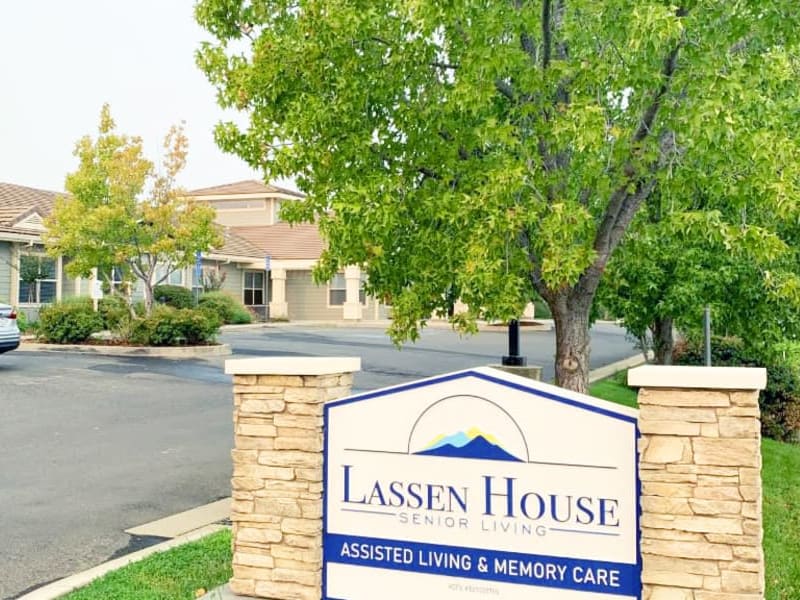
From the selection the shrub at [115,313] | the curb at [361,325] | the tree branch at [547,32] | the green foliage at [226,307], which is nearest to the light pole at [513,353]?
the tree branch at [547,32]

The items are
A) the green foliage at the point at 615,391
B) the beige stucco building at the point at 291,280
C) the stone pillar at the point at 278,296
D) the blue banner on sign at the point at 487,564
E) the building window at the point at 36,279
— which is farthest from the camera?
the stone pillar at the point at 278,296

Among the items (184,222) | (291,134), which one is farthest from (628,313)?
(184,222)

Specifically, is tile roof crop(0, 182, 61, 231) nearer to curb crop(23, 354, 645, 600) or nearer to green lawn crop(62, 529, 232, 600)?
curb crop(23, 354, 645, 600)

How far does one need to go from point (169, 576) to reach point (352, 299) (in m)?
32.0

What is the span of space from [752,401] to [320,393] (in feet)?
7.38

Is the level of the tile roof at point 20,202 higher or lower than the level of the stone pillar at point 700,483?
higher

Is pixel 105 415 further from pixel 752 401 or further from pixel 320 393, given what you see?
pixel 752 401

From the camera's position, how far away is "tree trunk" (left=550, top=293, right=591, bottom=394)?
22.3ft

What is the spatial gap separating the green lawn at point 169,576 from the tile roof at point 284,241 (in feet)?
Result: 103

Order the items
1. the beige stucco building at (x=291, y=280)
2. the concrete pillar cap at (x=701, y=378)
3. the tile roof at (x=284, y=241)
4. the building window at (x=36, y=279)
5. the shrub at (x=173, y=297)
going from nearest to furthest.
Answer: the concrete pillar cap at (x=701, y=378), the building window at (x=36, y=279), the shrub at (x=173, y=297), the beige stucco building at (x=291, y=280), the tile roof at (x=284, y=241)

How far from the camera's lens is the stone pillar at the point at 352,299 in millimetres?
36594

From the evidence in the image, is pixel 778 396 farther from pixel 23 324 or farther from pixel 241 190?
pixel 241 190

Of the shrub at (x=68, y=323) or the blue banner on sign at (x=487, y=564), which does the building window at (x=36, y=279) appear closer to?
the shrub at (x=68, y=323)

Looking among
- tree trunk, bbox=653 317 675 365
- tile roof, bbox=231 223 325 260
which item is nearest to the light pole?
tree trunk, bbox=653 317 675 365
